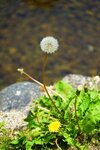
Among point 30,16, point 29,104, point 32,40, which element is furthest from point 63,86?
point 30,16

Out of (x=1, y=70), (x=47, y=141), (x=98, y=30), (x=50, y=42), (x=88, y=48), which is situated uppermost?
(x=98, y=30)

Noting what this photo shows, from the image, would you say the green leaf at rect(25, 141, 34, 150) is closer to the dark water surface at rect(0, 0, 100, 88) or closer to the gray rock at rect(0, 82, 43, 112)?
the gray rock at rect(0, 82, 43, 112)

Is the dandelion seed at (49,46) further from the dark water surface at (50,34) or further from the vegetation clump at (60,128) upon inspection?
the dark water surface at (50,34)

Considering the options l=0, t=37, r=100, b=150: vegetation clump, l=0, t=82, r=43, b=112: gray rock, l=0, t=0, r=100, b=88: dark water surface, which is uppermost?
l=0, t=0, r=100, b=88: dark water surface

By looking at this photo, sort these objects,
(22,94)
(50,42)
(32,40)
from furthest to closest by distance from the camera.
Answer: (32,40), (22,94), (50,42)

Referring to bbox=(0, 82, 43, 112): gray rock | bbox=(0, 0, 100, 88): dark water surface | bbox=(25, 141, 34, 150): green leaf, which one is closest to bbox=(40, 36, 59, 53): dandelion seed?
bbox=(25, 141, 34, 150): green leaf

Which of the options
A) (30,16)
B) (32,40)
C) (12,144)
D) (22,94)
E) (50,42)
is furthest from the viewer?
(30,16)

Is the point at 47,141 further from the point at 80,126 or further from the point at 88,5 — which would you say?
the point at 88,5
